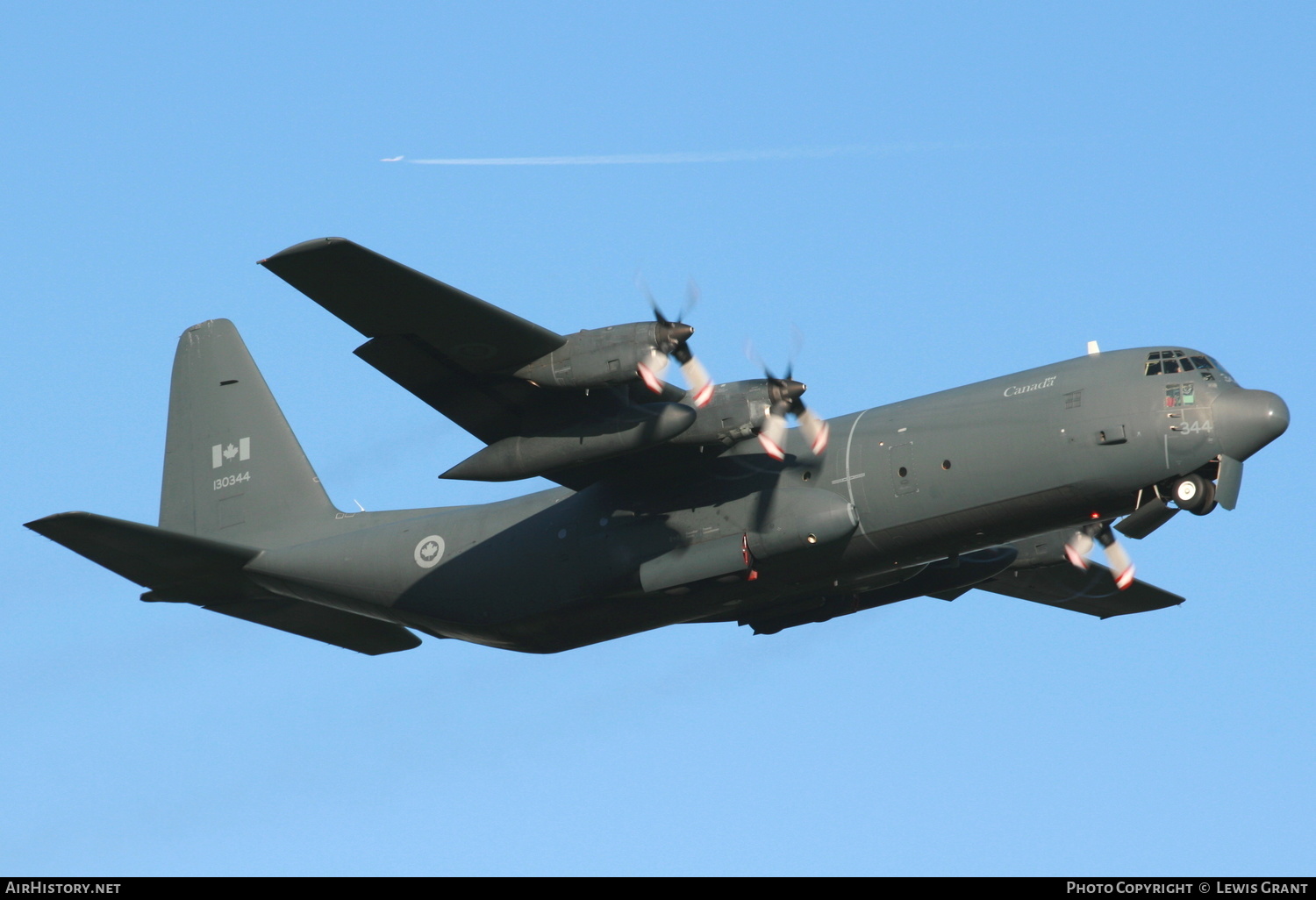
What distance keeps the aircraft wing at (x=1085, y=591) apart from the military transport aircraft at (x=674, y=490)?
1379 mm

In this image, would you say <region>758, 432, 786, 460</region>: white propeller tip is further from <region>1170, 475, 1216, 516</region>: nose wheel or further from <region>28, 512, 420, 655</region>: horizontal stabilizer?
<region>28, 512, 420, 655</region>: horizontal stabilizer

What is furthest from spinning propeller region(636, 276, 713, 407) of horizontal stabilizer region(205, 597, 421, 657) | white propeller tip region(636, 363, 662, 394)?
horizontal stabilizer region(205, 597, 421, 657)

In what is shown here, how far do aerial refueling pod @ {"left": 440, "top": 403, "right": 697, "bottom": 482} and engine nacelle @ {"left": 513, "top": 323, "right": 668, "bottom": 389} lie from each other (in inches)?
34.5

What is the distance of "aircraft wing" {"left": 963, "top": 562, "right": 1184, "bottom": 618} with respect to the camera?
24625 mm

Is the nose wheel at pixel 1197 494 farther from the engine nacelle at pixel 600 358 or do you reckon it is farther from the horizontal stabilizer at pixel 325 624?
the horizontal stabilizer at pixel 325 624

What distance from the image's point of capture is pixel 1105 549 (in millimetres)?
21656

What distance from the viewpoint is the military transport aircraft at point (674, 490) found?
59.3ft

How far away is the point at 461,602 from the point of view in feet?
69.7

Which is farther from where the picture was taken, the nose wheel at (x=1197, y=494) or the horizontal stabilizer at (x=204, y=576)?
the horizontal stabilizer at (x=204, y=576)

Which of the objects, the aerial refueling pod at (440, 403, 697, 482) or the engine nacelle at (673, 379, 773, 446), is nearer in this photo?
the aerial refueling pod at (440, 403, 697, 482)

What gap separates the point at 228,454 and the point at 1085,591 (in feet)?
47.6

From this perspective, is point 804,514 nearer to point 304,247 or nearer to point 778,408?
point 778,408

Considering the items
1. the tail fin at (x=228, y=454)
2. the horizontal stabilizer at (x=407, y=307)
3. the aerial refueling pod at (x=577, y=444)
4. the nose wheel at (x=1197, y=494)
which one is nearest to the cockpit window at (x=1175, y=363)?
the nose wheel at (x=1197, y=494)
